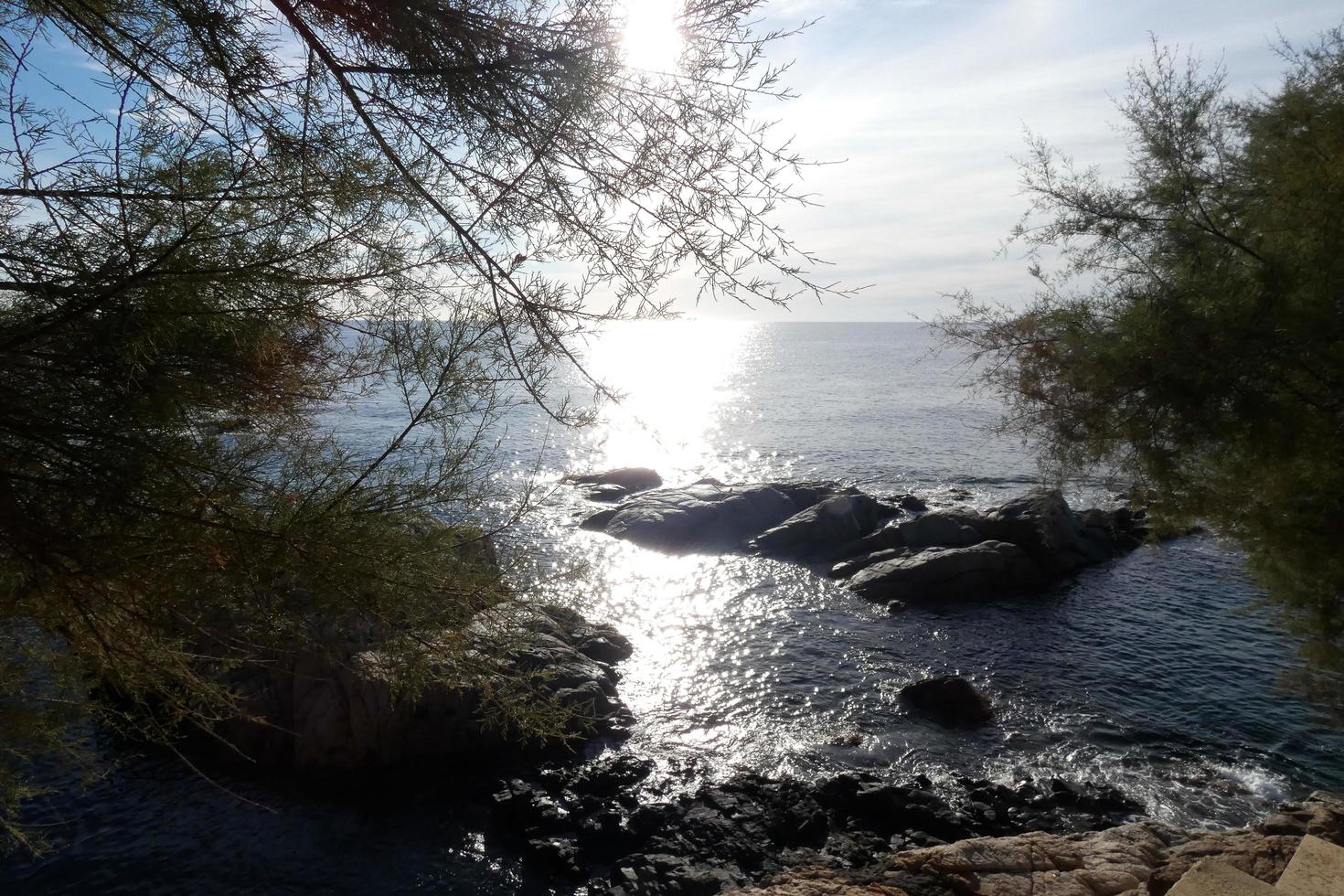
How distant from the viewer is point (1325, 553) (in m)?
7.63

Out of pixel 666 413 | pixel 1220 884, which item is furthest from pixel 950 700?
pixel 666 413

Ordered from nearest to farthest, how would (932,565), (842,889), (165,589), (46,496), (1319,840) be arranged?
(46,496), (165,589), (1319,840), (842,889), (932,565)

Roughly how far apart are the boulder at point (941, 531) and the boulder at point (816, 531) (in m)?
1.46

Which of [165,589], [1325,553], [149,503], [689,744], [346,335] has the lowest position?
[689,744]

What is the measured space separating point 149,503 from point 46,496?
1.25ft

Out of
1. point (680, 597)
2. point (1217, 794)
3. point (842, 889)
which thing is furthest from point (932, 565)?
point (842, 889)

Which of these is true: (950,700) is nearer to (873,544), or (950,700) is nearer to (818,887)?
(818,887)

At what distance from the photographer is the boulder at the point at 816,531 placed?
67.9ft

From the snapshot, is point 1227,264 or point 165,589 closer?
point 165,589

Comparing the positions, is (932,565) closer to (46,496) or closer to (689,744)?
(689,744)

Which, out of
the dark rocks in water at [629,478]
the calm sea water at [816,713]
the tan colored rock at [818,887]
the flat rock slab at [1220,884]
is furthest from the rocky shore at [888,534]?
the flat rock slab at [1220,884]

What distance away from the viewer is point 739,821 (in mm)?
9000

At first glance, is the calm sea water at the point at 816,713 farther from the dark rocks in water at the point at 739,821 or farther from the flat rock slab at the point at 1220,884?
the flat rock slab at the point at 1220,884

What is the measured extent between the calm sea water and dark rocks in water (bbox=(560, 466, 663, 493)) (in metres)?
4.10
